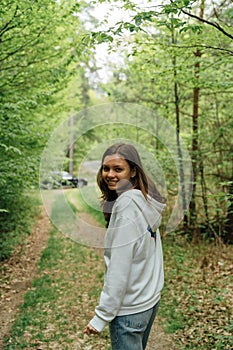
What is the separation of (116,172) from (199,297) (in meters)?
4.62

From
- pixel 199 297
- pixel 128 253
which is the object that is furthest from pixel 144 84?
pixel 128 253

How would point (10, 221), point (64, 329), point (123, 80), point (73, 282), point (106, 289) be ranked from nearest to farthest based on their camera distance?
point (106, 289)
point (64, 329)
point (73, 282)
point (10, 221)
point (123, 80)

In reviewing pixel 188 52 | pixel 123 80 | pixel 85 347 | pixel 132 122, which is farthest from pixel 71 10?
pixel 85 347

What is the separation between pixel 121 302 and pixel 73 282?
6.02m

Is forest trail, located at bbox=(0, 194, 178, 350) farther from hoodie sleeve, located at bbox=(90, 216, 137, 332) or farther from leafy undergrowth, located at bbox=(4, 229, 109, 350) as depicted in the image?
hoodie sleeve, located at bbox=(90, 216, 137, 332)

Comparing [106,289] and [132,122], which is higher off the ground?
[132,122]

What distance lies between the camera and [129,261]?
2.04m

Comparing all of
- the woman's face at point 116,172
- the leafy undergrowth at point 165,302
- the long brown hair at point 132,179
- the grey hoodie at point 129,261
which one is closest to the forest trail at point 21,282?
the leafy undergrowth at point 165,302

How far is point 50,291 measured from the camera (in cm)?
712

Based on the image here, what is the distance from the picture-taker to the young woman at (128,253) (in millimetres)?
2041

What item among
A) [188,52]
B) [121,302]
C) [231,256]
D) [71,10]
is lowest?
[231,256]

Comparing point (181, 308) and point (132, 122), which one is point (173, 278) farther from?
point (132, 122)

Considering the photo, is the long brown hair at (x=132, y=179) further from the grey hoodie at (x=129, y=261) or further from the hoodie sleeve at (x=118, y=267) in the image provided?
the hoodie sleeve at (x=118, y=267)

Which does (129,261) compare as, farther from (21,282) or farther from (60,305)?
(21,282)
